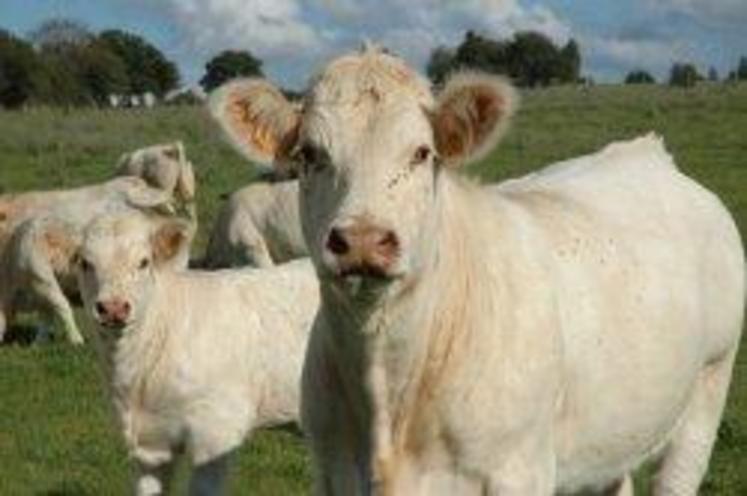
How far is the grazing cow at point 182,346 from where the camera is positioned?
10438 mm

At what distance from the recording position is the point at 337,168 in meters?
5.47

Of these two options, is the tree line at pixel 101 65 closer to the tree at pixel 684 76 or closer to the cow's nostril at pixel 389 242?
the tree at pixel 684 76

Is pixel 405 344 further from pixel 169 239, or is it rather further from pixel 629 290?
pixel 169 239

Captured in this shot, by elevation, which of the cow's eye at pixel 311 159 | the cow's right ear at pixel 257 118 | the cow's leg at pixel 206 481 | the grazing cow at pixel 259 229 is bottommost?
the cow's leg at pixel 206 481

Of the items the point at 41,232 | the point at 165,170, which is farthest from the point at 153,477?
the point at 165,170

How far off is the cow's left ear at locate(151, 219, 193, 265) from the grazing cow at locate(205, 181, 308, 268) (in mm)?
11003

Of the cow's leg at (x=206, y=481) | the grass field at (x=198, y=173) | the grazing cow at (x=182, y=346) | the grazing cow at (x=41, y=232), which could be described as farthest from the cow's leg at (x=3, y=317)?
the cow's leg at (x=206, y=481)

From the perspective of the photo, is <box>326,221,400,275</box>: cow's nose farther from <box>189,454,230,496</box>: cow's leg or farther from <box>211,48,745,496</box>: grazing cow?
<box>189,454,230,496</box>: cow's leg

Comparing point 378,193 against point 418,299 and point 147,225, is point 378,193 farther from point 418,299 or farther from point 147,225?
point 147,225

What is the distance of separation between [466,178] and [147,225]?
181 inches

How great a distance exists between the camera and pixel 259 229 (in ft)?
75.2

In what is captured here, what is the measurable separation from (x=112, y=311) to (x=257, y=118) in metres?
4.66

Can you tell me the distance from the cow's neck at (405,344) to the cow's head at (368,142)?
9.6 inches

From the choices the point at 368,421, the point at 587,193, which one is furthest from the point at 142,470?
the point at 368,421
